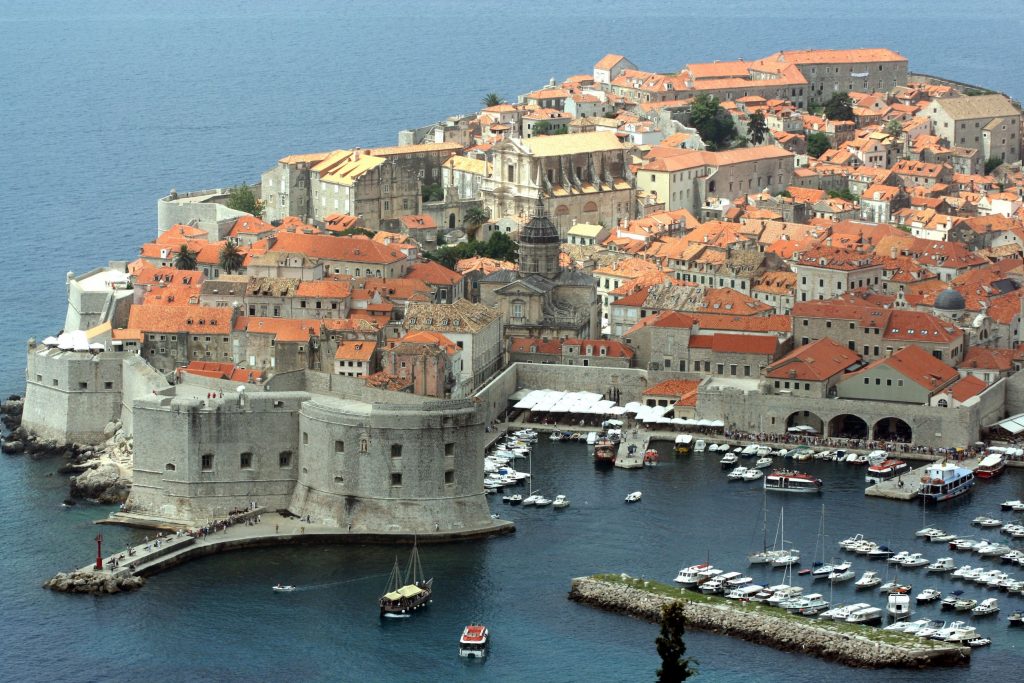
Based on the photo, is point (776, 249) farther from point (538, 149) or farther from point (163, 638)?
point (163, 638)

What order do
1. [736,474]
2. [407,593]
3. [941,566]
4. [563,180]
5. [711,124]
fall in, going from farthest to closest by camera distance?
1. [711,124]
2. [563,180]
3. [736,474]
4. [941,566]
5. [407,593]

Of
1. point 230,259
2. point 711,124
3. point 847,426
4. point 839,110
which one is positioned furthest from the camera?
point 839,110

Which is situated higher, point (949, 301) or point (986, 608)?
point (949, 301)

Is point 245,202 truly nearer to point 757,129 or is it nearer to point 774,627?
point 757,129

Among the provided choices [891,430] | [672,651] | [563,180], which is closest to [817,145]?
[563,180]

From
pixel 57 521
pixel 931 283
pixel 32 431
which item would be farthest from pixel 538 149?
pixel 57 521

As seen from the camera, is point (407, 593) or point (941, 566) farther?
point (941, 566)

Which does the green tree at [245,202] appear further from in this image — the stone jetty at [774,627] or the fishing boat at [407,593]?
the stone jetty at [774,627]

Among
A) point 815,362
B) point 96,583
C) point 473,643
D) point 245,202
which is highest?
point 245,202
